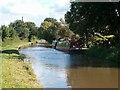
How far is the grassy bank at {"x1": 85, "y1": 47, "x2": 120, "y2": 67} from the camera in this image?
3019 cm

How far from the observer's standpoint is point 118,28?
36.8 meters

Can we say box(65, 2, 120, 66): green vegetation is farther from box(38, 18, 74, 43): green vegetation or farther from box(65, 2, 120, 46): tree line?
box(38, 18, 74, 43): green vegetation

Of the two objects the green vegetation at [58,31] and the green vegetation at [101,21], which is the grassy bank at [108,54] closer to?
the green vegetation at [101,21]

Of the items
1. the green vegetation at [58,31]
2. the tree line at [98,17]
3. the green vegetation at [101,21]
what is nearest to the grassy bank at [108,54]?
the green vegetation at [101,21]

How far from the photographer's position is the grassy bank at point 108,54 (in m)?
30.2

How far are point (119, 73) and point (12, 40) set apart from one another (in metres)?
55.3

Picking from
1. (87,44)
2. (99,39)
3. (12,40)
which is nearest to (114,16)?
(99,39)

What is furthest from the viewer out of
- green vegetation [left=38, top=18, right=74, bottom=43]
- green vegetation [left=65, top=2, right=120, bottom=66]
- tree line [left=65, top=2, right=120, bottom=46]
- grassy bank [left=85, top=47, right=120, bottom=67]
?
green vegetation [left=38, top=18, right=74, bottom=43]

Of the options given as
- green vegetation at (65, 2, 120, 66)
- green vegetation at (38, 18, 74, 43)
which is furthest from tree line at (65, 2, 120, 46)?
green vegetation at (38, 18, 74, 43)

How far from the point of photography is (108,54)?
33938mm

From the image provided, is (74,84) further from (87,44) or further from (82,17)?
(87,44)

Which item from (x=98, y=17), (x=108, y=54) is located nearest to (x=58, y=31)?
(x=98, y=17)

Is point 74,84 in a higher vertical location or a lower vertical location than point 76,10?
lower

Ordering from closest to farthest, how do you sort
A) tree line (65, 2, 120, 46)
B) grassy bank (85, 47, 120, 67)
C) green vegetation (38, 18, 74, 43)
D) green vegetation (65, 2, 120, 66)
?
grassy bank (85, 47, 120, 67) < green vegetation (65, 2, 120, 66) < tree line (65, 2, 120, 46) < green vegetation (38, 18, 74, 43)
